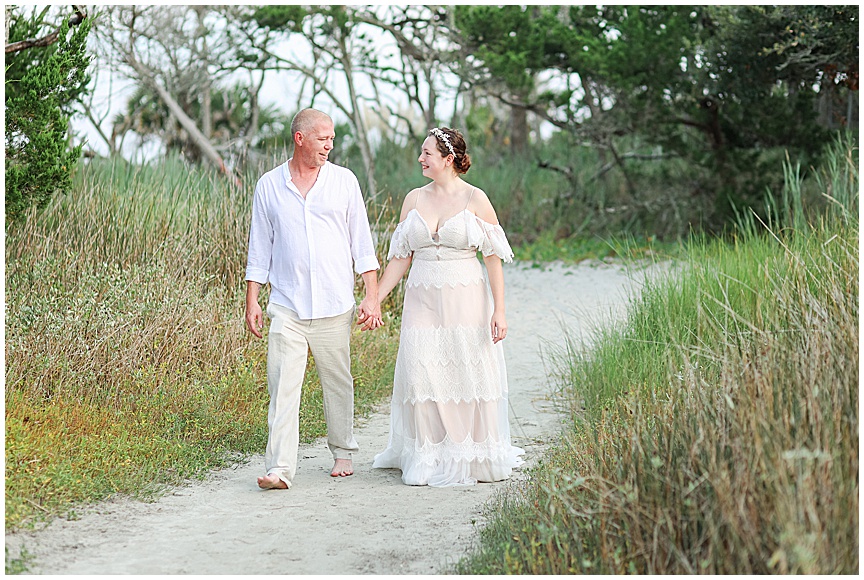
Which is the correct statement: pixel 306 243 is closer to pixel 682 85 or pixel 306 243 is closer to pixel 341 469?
pixel 341 469

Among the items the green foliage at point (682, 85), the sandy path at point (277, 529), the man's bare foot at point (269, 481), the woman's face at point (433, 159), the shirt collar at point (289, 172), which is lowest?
the sandy path at point (277, 529)

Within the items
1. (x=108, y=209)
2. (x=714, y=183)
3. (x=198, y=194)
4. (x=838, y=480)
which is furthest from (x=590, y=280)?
(x=838, y=480)

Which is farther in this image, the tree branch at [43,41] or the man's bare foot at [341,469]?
the tree branch at [43,41]

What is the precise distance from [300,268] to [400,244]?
2.14ft

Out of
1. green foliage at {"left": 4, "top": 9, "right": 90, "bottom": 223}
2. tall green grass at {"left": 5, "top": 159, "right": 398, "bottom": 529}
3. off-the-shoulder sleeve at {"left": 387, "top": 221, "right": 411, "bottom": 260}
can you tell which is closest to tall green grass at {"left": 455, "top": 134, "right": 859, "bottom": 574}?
off-the-shoulder sleeve at {"left": 387, "top": 221, "right": 411, "bottom": 260}

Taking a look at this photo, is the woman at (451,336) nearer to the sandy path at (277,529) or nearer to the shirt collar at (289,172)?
the sandy path at (277,529)

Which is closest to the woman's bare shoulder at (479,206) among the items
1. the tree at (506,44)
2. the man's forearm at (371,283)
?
the man's forearm at (371,283)

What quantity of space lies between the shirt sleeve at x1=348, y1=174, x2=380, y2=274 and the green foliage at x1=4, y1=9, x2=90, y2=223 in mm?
2642

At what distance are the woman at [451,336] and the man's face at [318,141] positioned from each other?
56 centimetres

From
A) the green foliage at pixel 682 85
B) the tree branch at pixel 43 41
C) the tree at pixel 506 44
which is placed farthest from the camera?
the tree at pixel 506 44

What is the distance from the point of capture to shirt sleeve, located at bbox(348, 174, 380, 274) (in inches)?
189

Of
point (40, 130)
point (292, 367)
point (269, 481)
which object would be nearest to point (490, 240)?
point (292, 367)

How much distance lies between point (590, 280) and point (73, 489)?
8211 mm

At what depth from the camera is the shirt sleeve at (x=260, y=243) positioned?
15.5ft
